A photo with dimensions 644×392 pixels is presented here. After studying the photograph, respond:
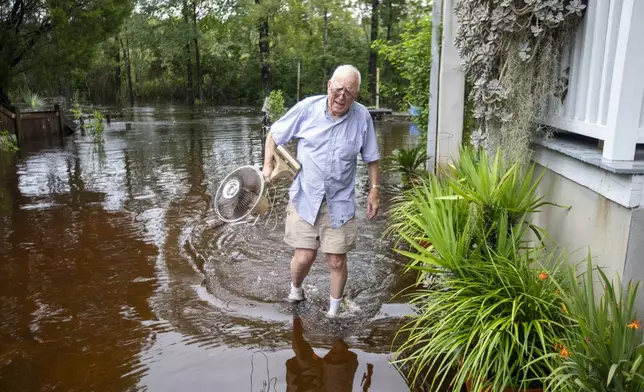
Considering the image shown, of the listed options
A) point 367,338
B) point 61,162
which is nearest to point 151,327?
point 367,338

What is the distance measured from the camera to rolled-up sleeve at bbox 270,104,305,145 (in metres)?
3.77

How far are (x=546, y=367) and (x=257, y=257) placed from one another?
10.7 ft

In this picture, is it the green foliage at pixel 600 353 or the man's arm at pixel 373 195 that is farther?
the man's arm at pixel 373 195

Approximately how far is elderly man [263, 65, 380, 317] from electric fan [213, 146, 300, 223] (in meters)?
0.10

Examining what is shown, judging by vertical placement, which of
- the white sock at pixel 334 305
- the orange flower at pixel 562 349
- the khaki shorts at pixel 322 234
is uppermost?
the khaki shorts at pixel 322 234

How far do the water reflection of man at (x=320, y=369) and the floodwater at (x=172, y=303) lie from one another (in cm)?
1

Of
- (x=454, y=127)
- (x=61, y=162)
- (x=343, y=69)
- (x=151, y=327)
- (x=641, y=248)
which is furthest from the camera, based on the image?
(x=61, y=162)

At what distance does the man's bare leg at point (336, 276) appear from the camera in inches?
152


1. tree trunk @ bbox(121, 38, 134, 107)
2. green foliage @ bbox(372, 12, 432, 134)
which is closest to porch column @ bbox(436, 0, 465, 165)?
green foliage @ bbox(372, 12, 432, 134)

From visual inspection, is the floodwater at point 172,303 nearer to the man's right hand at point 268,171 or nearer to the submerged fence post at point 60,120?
the man's right hand at point 268,171

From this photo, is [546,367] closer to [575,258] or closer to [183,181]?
[575,258]

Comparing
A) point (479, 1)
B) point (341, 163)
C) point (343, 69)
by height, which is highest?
point (479, 1)

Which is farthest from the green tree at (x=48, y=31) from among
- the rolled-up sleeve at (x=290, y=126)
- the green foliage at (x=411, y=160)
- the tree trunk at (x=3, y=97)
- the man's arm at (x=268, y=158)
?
the rolled-up sleeve at (x=290, y=126)

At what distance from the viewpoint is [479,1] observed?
3.62 m
